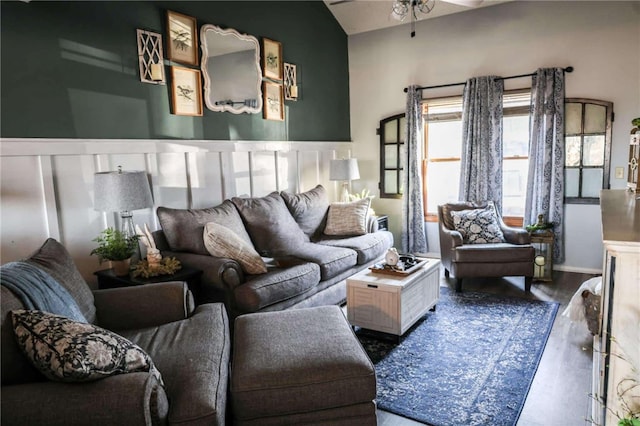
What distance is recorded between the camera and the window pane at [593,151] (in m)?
4.50

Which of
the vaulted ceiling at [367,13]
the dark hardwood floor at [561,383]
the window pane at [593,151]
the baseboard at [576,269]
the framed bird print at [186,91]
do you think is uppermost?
the vaulted ceiling at [367,13]

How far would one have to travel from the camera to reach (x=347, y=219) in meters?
4.57

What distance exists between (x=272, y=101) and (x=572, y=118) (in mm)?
3211

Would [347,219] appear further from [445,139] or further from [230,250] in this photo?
[445,139]

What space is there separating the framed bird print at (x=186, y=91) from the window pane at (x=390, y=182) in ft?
9.17

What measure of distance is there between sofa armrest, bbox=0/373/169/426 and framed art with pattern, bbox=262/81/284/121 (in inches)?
141

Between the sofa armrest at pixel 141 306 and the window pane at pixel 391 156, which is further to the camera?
the window pane at pixel 391 156

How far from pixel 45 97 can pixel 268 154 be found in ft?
7.32

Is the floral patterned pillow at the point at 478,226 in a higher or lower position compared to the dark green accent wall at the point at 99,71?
lower

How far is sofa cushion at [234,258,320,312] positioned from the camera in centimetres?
295

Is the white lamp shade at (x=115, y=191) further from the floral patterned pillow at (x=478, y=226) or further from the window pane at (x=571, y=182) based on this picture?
the window pane at (x=571, y=182)

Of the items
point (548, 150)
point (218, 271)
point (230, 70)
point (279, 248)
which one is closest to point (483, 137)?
point (548, 150)

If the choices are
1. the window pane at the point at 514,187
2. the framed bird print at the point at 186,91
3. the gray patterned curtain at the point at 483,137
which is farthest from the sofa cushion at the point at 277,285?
the window pane at the point at 514,187

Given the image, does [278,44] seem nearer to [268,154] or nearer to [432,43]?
[268,154]
